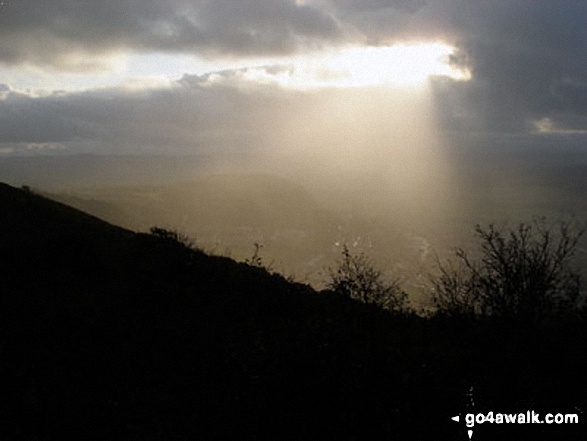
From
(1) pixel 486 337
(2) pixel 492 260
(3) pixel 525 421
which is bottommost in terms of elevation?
(3) pixel 525 421

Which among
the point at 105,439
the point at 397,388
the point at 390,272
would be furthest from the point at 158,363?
the point at 390,272

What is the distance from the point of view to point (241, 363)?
45.4 feet

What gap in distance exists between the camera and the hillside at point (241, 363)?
418 inches

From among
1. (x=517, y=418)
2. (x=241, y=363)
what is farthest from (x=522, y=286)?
(x=241, y=363)

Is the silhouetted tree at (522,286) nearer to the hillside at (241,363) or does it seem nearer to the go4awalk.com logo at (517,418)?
the hillside at (241,363)

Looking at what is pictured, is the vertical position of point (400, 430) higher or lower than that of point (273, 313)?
lower

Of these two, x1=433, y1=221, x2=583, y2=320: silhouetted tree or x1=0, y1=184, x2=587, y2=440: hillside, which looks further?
x1=433, y1=221, x2=583, y2=320: silhouetted tree

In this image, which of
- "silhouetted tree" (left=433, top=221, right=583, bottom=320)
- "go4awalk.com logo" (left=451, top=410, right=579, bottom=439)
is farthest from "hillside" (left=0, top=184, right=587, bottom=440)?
"silhouetted tree" (left=433, top=221, right=583, bottom=320)

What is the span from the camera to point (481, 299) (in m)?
20.6

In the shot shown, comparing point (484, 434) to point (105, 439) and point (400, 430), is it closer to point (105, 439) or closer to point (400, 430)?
point (400, 430)

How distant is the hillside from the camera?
1062cm

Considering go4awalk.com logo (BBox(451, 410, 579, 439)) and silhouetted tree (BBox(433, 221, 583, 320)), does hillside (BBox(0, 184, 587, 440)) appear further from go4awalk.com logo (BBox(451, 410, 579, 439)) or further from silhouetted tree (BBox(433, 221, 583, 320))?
silhouetted tree (BBox(433, 221, 583, 320))

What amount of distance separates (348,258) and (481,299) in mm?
9692

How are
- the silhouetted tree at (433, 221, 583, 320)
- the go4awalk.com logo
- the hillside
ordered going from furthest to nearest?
the silhouetted tree at (433, 221, 583, 320) → the hillside → the go4awalk.com logo
